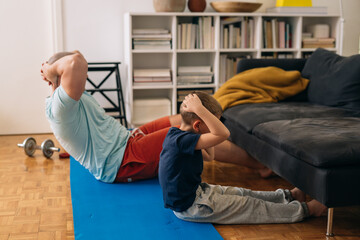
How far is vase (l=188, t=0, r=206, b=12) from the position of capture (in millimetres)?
4266

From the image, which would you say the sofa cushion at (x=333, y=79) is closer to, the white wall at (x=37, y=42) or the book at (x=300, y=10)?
the book at (x=300, y=10)

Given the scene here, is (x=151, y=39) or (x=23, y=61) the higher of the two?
(x=151, y=39)

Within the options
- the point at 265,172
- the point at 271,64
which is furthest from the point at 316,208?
the point at 271,64

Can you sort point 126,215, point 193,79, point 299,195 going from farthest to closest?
point 193,79, point 299,195, point 126,215

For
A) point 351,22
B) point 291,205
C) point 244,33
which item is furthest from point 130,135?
point 351,22

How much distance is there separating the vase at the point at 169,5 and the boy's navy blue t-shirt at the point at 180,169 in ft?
8.04

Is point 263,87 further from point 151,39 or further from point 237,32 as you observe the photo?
point 151,39

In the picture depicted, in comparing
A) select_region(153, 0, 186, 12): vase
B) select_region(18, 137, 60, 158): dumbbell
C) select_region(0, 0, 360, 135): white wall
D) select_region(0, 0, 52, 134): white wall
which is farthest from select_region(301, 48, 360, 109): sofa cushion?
select_region(0, 0, 52, 134): white wall

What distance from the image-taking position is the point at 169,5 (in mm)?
4125

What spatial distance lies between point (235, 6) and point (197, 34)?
460 millimetres

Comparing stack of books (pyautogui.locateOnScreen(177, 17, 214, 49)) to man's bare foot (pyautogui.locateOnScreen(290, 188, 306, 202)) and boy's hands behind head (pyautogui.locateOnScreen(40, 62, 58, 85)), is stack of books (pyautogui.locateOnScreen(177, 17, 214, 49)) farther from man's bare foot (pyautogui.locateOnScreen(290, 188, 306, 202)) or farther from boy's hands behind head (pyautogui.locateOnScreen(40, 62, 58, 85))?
man's bare foot (pyautogui.locateOnScreen(290, 188, 306, 202))

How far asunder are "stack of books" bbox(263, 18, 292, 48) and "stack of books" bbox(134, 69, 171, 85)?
1077 mm


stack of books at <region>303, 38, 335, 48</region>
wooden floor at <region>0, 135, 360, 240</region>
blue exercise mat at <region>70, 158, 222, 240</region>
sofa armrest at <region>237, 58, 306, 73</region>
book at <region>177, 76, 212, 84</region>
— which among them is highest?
stack of books at <region>303, 38, 335, 48</region>

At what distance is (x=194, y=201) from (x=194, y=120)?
0.38 metres
